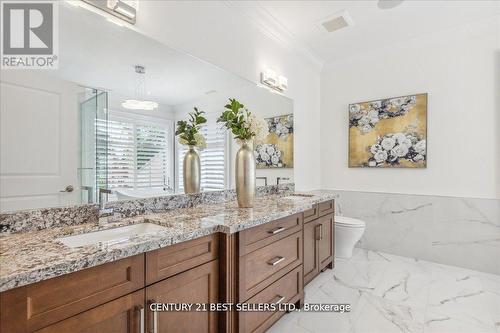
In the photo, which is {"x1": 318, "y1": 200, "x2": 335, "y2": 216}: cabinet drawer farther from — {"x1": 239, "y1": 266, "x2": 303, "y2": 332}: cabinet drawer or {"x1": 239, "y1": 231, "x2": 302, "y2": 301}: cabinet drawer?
{"x1": 239, "y1": 266, "x2": 303, "y2": 332}: cabinet drawer

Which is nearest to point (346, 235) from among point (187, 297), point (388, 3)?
point (187, 297)

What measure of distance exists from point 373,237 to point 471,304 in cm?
122

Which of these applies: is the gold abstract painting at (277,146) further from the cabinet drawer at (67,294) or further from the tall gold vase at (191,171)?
the cabinet drawer at (67,294)

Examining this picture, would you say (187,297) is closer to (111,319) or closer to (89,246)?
(111,319)

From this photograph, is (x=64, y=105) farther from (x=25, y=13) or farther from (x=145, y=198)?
(x=145, y=198)

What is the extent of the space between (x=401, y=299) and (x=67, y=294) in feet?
7.46

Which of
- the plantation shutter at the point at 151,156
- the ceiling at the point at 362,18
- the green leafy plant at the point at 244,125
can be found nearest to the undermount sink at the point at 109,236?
the plantation shutter at the point at 151,156

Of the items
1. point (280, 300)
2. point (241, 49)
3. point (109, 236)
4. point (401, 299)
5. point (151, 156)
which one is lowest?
point (401, 299)

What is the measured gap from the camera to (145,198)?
1.63 m

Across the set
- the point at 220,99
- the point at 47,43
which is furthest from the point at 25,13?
the point at 220,99

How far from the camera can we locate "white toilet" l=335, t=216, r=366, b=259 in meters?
2.78

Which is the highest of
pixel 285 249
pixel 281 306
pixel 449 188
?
pixel 449 188

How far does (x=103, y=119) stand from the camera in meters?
1.48

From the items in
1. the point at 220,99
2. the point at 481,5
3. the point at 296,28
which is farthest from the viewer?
the point at 296,28
